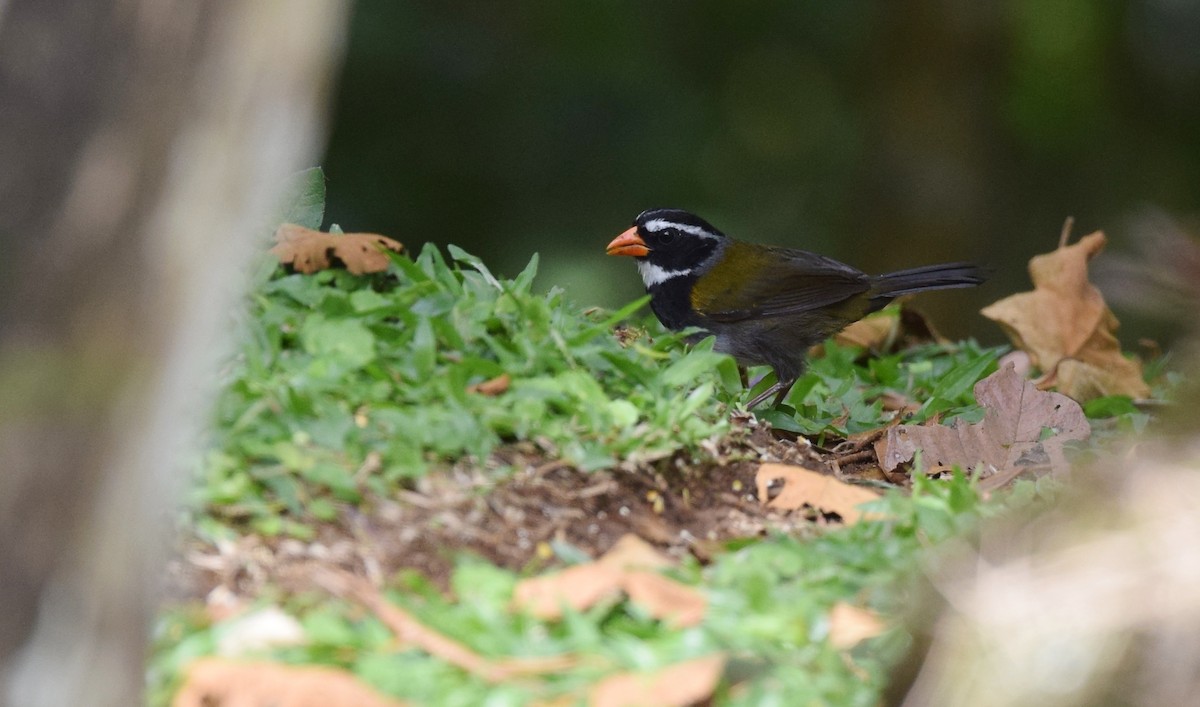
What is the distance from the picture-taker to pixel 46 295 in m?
2.03

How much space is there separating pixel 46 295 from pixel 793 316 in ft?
15.5

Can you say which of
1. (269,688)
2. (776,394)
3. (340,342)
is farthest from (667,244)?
(269,688)

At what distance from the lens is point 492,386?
3.45 m

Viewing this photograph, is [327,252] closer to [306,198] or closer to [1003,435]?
[306,198]

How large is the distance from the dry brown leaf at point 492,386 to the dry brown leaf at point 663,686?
43.4 inches

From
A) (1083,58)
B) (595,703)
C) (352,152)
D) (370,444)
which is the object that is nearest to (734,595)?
(595,703)

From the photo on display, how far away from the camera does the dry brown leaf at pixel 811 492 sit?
11.8 feet

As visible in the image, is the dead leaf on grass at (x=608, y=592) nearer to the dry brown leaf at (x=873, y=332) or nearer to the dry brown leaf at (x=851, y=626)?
the dry brown leaf at (x=851, y=626)

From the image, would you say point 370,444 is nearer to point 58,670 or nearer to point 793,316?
point 58,670

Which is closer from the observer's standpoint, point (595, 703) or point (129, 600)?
point (129, 600)

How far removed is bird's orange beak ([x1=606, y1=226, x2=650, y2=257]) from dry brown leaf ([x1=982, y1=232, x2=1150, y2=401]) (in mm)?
1680

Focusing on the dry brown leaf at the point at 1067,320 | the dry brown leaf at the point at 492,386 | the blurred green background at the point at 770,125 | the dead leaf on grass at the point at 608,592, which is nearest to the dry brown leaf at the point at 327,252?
the dry brown leaf at the point at 492,386

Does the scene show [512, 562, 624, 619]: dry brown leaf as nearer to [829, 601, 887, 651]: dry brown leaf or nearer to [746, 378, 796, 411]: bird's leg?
[829, 601, 887, 651]: dry brown leaf

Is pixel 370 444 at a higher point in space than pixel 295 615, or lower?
higher
